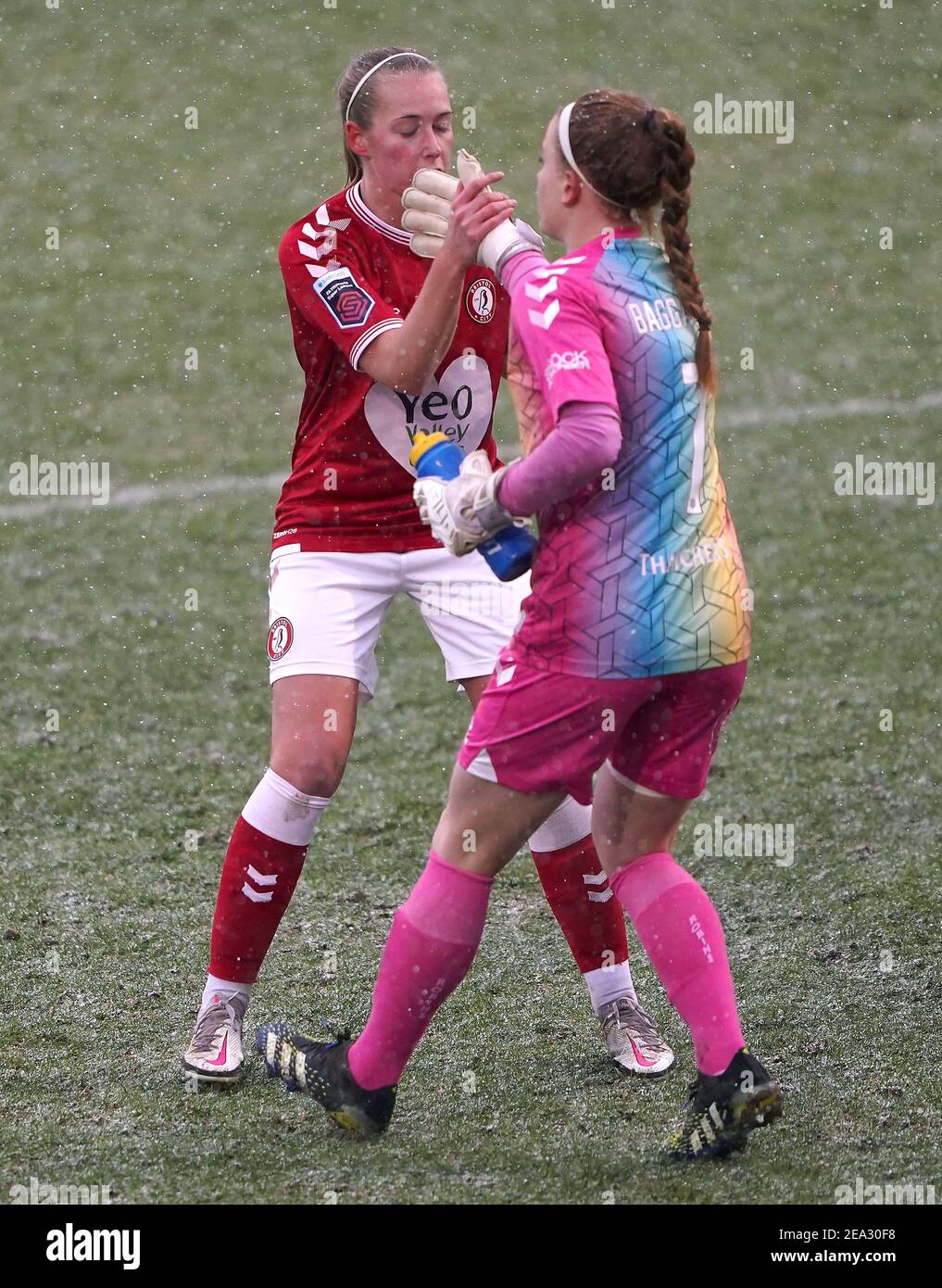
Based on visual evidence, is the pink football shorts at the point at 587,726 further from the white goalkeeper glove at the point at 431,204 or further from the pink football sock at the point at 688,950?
the white goalkeeper glove at the point at 431,204

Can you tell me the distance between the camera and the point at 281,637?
3.87 m

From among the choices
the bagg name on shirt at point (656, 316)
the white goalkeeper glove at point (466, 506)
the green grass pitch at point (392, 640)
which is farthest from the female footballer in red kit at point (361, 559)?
the bagg name on shirt at point (656, 316)

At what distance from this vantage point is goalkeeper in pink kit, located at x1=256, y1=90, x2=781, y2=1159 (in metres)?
3.05

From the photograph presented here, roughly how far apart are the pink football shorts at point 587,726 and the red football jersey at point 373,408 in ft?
2.71

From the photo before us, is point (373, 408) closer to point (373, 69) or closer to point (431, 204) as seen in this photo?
point (431, 204)

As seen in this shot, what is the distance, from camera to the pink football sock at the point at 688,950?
321cm

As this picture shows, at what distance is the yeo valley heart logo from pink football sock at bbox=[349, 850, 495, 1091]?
1078 mm

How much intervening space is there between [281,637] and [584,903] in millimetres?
938

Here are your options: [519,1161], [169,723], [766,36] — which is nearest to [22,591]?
[169,723]

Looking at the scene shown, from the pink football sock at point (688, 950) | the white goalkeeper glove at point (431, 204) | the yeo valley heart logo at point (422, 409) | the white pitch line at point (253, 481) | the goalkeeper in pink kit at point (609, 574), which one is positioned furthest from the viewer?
the white pitch line at point (253, 481)

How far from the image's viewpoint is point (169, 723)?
260 inches

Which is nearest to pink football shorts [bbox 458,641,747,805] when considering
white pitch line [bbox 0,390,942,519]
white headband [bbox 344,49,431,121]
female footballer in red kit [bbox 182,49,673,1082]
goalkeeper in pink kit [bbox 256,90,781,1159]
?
goalkeeper in pink kit [bbox 256,90,781,1159]

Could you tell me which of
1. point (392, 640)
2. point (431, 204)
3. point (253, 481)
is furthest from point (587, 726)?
point (253, 481)

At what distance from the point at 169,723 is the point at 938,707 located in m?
2.96
